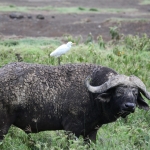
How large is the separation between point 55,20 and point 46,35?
440 cm

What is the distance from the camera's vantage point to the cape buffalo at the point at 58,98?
6.00 m

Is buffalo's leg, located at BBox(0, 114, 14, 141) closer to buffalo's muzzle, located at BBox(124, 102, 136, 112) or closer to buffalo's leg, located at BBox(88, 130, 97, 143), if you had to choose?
buffalo's leg, located at BBox(88, 130, 97, 143)

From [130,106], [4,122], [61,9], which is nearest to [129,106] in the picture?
[130,106]

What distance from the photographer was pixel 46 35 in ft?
62.6

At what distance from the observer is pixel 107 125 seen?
7395 mm

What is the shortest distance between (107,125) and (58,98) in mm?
1468

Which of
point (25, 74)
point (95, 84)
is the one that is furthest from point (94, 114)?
point (25, 74)

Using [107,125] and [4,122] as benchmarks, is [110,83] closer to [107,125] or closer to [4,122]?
[4,122]

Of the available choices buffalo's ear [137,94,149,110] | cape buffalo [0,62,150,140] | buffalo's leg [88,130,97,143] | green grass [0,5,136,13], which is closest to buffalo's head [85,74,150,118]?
cape buffalo [0,62,150,140]

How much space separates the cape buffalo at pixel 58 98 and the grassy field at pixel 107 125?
8.5 inches

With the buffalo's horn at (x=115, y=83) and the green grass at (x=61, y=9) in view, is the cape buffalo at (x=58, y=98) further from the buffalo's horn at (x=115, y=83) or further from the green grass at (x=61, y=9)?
→ the green grass at (x=61, y=9)

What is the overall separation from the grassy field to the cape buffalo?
215mm

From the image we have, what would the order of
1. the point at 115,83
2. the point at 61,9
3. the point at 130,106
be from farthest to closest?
the point at 61,9, the point at 115,83, the point at 130,106

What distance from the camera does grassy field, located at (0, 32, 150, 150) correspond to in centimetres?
602
